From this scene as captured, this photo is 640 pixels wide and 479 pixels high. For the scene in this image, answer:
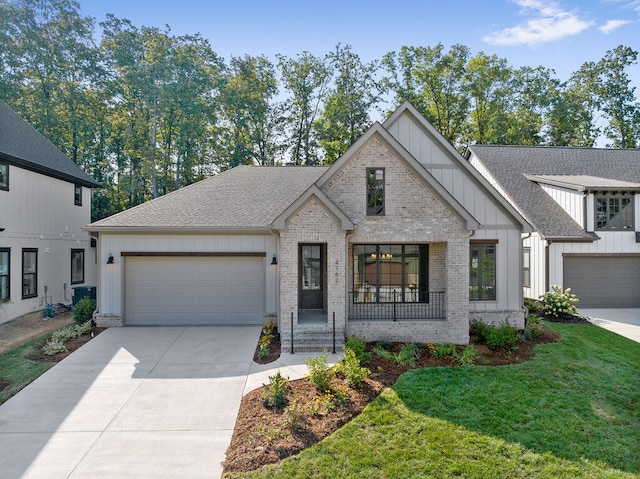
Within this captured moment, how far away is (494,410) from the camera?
6461mm

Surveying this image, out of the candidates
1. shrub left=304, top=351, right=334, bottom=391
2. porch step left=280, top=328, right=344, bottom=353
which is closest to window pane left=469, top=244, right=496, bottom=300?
porch step left=280, top=328, right=344, bottom=353

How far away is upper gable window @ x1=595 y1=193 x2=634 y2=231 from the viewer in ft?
49.0

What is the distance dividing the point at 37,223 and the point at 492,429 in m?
16.8

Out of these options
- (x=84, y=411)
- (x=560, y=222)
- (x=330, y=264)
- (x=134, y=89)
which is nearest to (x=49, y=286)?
(x=84, y=411)

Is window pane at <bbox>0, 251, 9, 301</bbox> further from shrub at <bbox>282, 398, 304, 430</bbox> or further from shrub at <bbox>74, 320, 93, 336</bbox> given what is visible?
shrub at <bbox>282, 398, 304, 430</bbox>

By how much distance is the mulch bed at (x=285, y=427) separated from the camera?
533cm

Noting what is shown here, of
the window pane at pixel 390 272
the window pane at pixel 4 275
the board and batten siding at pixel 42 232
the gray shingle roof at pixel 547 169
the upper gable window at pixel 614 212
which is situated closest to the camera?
the window pane at pixel 390 272

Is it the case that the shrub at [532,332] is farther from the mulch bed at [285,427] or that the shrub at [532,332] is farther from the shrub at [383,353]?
the shrub at [383,353]

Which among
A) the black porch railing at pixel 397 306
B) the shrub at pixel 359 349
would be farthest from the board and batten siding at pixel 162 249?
the shrub at pixel 359 349

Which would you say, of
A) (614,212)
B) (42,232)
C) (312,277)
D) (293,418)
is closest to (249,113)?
(42,232)

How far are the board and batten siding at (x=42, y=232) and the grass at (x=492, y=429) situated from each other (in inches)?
514

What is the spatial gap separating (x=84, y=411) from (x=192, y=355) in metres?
2.86

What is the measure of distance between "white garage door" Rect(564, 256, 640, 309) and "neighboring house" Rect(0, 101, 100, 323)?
2075 centimetres

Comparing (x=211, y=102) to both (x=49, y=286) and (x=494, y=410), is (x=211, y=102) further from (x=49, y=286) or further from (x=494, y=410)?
(x=494, y=410)
